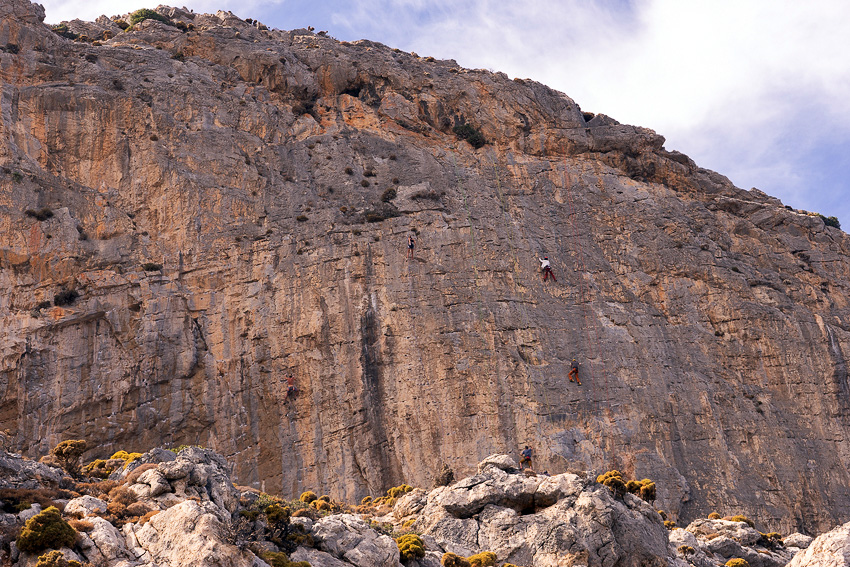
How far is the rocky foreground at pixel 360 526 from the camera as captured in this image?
20.1 m

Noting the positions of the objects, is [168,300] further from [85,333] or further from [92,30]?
[92,30]

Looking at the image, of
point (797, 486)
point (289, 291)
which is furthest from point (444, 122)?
point (797, 486)

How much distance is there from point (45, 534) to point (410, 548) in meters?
9.68

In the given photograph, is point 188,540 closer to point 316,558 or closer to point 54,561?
point 54,561

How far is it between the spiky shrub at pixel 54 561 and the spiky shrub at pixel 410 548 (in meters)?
9.14

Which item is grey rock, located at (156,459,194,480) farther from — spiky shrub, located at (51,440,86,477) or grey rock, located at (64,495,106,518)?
spiky shrub, located at (51,440,86,477)

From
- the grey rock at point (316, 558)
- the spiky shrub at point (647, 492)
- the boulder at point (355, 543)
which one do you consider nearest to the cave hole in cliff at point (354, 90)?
the spiky shrub at point (647, 492)

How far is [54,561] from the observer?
61.1 feet

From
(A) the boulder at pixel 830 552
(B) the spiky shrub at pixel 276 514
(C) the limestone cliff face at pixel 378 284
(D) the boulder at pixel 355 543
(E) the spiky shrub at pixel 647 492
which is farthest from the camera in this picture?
(C) the limestone cliff face at pixel 378 284

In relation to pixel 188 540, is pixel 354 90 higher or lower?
higher

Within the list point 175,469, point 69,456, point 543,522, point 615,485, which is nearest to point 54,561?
point 175,469

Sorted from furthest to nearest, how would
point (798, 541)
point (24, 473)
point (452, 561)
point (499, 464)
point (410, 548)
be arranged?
point (798, 541), point (499, 464), point (452, 561), point (410, 548), point (24, 473)

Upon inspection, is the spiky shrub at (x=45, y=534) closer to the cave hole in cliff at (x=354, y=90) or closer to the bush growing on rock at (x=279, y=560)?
the bush growing on rock at (x=279, y=560)

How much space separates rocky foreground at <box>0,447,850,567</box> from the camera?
20.1 metres
